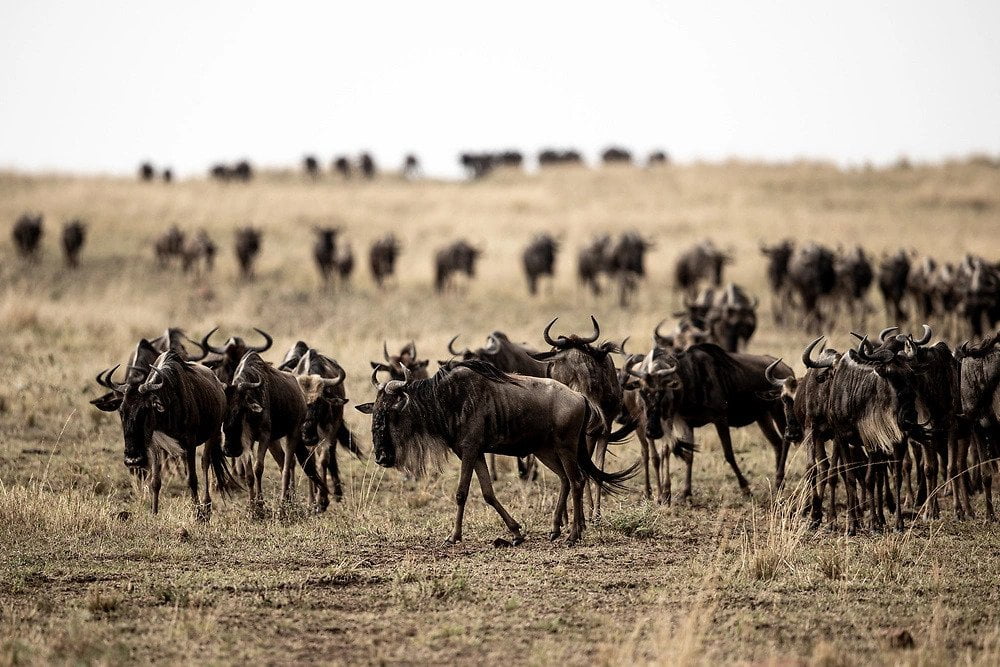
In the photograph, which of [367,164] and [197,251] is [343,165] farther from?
[197,251]

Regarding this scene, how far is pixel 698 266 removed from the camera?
26.1 meters

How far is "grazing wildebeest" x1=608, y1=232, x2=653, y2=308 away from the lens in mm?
26266

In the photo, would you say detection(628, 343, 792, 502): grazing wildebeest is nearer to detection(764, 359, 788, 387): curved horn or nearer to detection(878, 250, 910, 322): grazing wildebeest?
detection(764, 359, 788, 387): curved horn

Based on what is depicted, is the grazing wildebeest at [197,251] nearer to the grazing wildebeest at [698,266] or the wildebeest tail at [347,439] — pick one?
the grazing wildebeest at [698,266]

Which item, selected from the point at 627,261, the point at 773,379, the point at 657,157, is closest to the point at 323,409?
the point at 773,379

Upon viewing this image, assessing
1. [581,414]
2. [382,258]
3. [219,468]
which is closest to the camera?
[581,414]

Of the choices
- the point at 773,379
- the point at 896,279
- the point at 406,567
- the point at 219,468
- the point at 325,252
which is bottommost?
the point at 406,567

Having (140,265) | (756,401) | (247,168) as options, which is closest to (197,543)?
(756,401)

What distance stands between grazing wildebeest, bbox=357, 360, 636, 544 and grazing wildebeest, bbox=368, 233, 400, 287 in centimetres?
1962

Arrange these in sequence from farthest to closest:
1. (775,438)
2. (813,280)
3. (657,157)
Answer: (657,157), (813,280), (775,438)

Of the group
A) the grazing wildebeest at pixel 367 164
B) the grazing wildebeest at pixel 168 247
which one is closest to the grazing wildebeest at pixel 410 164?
the grazing wildebeest at pixel 367 164

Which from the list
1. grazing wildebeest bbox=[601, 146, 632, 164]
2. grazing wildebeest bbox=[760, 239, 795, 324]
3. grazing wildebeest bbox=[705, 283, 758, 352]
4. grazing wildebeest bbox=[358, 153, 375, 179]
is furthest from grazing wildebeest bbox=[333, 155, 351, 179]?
grazing wildebeest bbox=[705, 283, 758, 352]

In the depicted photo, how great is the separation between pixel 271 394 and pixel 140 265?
71.6 ft

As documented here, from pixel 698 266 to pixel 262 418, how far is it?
17.7m
